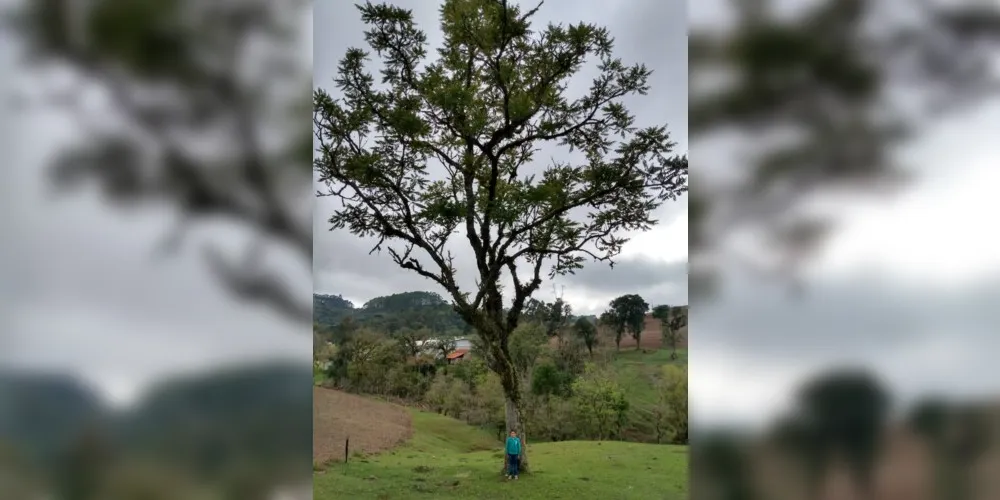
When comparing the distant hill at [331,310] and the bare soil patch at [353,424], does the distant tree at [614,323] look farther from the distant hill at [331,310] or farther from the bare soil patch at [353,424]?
the distant hill at [331,310]

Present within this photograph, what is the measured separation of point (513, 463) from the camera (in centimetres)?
300

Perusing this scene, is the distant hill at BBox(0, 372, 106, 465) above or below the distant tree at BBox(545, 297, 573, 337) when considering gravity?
below

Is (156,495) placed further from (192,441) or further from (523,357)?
(523,357)

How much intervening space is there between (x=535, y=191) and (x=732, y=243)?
1028mm

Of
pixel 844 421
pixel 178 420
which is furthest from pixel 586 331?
pixel 178 420

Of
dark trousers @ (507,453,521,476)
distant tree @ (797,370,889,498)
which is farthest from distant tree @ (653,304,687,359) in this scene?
dark trousers @ (507,453,521,476)

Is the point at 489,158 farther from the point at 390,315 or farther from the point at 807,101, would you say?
the point at 807,101

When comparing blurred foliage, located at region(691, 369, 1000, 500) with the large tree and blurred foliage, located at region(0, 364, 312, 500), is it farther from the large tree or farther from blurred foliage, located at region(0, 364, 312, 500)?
blurred foliage, located at region(0, 364, 312, 500)

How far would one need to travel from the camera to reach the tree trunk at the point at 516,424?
3.00 meters

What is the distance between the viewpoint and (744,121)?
7.52ft

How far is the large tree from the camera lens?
291 cm

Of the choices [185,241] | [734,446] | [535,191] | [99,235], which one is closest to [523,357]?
[535,191]

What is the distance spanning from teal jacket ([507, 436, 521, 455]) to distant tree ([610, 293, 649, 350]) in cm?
75

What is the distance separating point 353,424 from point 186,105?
174cm
